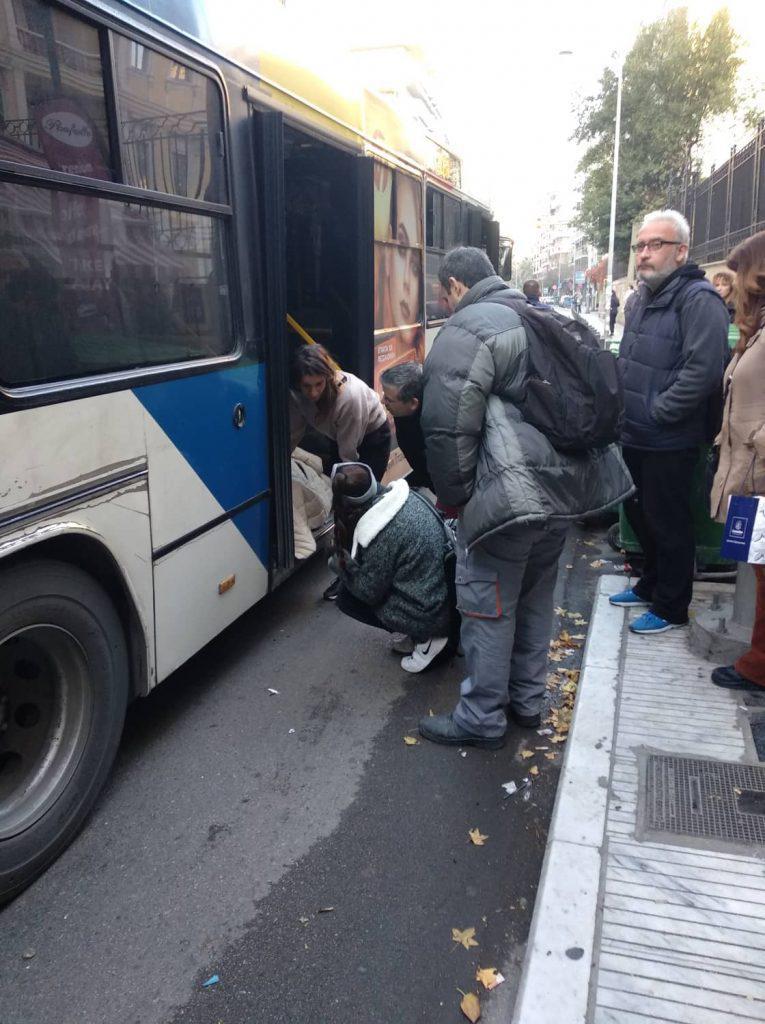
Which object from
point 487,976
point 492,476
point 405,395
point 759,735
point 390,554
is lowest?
point 487,976

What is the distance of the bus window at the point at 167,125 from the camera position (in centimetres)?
295

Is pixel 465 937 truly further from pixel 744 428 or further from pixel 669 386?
pixel 669 386

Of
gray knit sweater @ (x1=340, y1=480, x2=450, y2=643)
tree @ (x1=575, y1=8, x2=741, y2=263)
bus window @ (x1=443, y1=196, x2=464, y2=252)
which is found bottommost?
gray knit sweater @ (x1=340, y1=480, x2=450, y2=643)

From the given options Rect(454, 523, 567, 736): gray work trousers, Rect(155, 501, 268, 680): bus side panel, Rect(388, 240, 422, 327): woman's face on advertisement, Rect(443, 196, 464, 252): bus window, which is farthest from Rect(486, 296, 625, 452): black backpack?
Rect(443, 196, 464, 252): bus window

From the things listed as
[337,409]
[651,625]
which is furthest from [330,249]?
[651,625]

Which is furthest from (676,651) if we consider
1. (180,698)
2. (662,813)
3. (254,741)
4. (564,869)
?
(180,698)

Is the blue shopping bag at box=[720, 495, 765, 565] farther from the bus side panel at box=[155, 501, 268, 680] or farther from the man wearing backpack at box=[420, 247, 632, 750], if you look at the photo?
the bus side panel at box=[155, 501, 268, 680]

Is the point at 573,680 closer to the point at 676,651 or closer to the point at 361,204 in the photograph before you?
the point at 676,651

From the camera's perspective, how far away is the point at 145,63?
3.05 m

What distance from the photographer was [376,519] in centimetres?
389

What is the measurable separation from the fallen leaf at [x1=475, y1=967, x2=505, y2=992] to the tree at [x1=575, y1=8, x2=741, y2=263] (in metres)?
34.9

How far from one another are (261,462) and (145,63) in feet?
5.89

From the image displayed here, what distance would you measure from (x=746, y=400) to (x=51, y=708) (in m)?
2.86

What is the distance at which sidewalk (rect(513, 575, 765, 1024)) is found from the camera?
2.12 meters
